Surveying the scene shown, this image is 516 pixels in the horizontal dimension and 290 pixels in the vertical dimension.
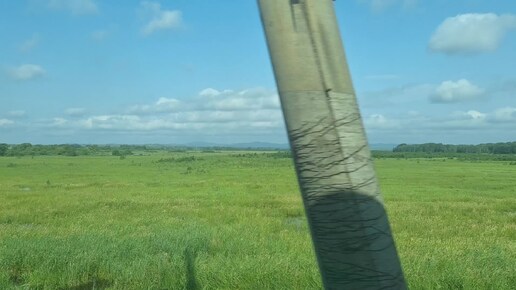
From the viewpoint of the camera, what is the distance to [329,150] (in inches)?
65.4

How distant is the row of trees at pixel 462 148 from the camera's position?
4992 inches

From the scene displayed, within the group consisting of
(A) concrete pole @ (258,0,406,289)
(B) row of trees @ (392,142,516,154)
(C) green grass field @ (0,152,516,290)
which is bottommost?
(B) row of trees @ (392,142,516,154)

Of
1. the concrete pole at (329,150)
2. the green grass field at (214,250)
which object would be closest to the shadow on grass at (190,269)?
the green grass field at (214,250)

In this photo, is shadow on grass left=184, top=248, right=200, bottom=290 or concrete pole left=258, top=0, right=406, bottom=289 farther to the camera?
shadow on grass left=184, top=248, right=200, bottom=290

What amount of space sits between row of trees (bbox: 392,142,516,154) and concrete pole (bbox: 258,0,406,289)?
5228 inches

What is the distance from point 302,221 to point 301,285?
37.2 feet

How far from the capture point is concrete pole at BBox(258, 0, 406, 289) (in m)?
1.66

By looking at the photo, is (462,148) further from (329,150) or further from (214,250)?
(329,150)

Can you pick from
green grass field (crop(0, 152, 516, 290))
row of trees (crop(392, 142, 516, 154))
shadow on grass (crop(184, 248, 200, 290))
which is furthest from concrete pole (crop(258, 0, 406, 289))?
row of trees (crop(392, 142, 516, 154))

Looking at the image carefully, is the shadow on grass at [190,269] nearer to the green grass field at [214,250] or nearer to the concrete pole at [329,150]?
the green grass field at [214,250]

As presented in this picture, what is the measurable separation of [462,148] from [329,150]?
500 ft

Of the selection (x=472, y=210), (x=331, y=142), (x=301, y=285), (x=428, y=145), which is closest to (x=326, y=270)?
(x=331, y=142)

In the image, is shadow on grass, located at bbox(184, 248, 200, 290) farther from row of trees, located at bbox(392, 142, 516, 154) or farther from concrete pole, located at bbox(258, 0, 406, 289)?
row of trees, located at bbox(392, 142, 516, 154)

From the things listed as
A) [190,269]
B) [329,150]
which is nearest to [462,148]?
[190,269]
